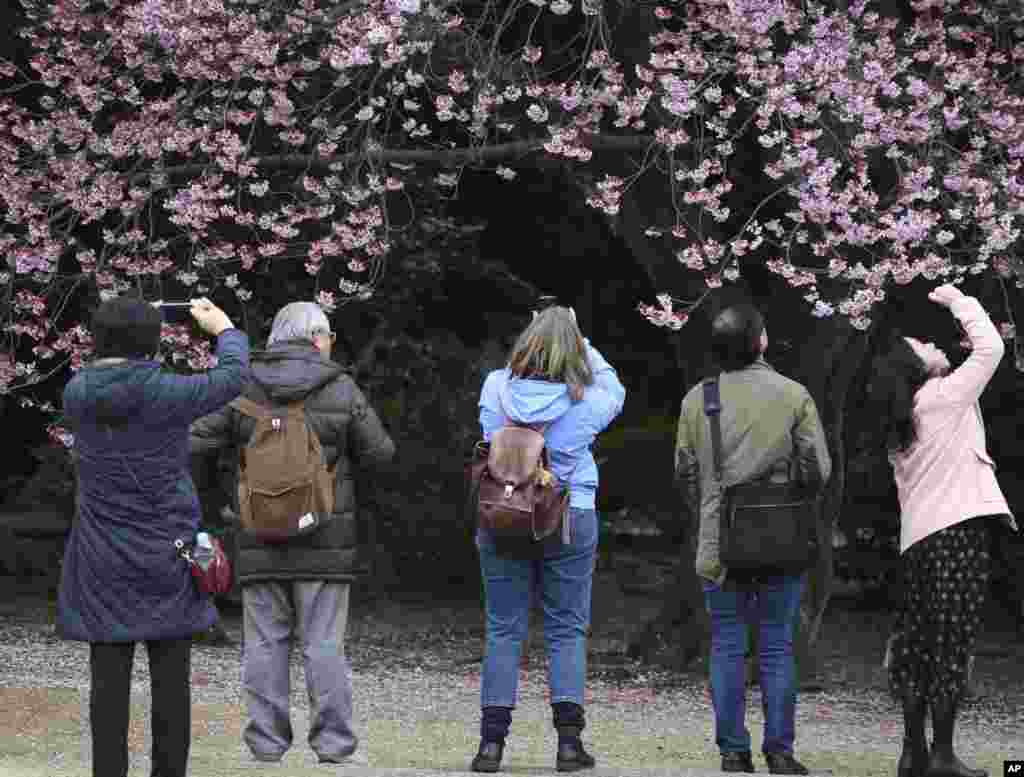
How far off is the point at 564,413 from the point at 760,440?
75cm

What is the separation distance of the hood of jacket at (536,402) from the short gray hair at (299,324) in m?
0.77

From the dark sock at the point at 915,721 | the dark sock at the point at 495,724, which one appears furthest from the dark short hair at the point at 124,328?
the dark sock at the point at 915,721

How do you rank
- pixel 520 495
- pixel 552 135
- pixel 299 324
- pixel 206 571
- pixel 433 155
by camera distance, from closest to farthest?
pixel 206 571 < pixel 520 495 < pixel 299 324 < pixel 552 135 < pixel 433 155

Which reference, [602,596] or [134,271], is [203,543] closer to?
[134,271]

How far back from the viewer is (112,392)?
627cm

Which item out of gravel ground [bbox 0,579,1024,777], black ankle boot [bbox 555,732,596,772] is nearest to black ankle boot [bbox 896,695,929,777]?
gravel ground [bbox 0,579,1024,777]

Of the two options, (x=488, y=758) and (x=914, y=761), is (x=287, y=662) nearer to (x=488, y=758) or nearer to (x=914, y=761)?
(x=488, y=758)

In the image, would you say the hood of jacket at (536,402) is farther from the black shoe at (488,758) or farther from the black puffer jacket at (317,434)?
the black shoe at (488,758)

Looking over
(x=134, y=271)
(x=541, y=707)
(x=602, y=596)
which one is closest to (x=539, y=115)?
(x=134, y=271)

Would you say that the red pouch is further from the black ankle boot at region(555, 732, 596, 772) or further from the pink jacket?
the pink jacket

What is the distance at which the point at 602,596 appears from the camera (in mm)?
17828

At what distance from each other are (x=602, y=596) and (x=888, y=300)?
17.2 ft

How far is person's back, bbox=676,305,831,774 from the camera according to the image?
7.64m

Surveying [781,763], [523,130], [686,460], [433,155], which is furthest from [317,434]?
[523,130]
